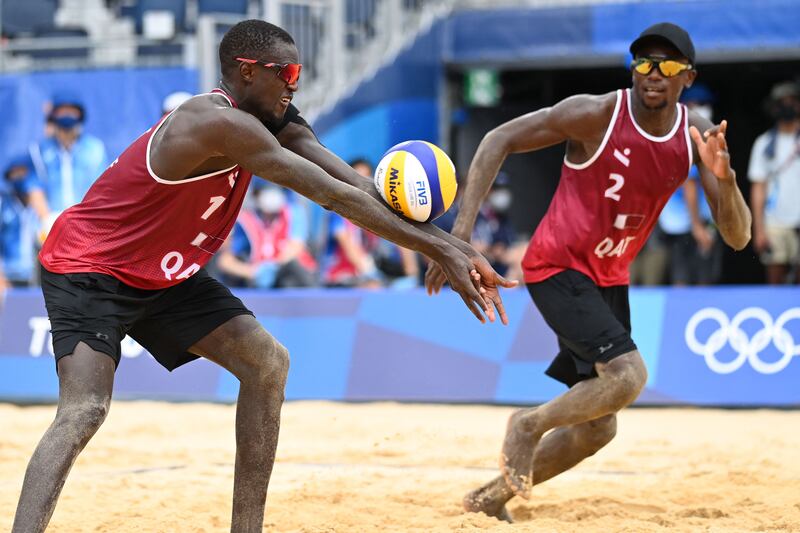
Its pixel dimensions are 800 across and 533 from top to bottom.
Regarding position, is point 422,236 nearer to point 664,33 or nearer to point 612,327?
point 612,327

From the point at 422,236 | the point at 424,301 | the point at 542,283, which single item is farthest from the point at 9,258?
the point at 422,236

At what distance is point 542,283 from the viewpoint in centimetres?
626

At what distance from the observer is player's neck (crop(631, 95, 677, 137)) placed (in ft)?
19.9

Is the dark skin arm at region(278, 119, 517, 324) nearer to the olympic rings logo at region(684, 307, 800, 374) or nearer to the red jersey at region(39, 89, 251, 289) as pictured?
the red jersey at region(39, 89, 251, 289)

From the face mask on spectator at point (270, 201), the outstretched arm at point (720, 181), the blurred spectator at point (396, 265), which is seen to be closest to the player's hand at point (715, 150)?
the outstretched arm at point (720, 181)

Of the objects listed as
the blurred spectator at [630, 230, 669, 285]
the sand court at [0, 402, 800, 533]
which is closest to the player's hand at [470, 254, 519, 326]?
the sand court at [0, 402, 800, 533]

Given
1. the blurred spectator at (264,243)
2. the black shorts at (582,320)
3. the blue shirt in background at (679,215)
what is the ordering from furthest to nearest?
the blue shirt in background at (679,215), the blurred spectator at (264,243), the black shorts at (582,320)

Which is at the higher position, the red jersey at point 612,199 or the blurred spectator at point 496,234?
the red jersey at point 612,199

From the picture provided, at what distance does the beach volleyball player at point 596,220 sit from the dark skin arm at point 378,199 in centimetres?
98

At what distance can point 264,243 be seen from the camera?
40.5ft

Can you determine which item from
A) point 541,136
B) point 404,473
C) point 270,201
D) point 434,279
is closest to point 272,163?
point 434,279

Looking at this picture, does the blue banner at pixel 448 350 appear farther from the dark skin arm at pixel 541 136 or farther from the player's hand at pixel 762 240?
the dark skin arm at pixel 541 136

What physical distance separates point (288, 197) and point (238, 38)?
766cm

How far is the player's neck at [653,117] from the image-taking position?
19.9 ft
